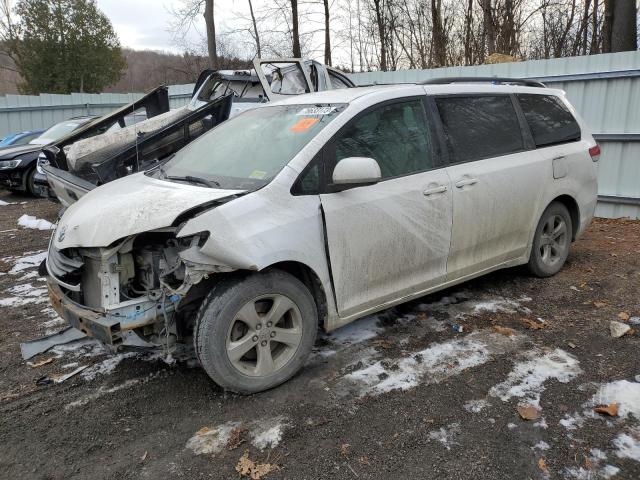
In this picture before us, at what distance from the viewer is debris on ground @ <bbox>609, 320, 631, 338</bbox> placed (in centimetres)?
389

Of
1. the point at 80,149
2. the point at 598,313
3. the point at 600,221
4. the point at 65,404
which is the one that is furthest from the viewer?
the point at 600,221

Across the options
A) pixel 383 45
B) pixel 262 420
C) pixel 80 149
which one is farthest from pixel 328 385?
pixel 383 45

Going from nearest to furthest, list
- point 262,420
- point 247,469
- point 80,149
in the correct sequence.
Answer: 1. point 247,469
2. point 262,420
3. point 80,149

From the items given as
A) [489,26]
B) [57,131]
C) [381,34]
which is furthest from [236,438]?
[381,34]

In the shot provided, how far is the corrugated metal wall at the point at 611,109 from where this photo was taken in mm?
7656

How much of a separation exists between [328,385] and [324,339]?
2.24 feet

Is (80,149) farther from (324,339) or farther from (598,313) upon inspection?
(598,313)

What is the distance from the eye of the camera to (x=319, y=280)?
329cm

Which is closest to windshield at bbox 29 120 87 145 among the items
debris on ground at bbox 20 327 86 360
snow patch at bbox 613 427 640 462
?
debris on ground at bbox 20 327 86 360

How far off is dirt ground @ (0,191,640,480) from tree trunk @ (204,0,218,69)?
17.4 meters

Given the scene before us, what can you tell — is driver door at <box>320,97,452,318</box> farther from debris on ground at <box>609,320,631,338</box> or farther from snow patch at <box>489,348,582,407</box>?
debris on ground at <box>609,320,631,338</box>

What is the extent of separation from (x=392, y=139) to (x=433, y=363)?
1.60m

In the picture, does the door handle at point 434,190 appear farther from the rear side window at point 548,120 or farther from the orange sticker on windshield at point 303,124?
the rear side window at point 548,120

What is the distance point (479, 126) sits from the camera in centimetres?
425
